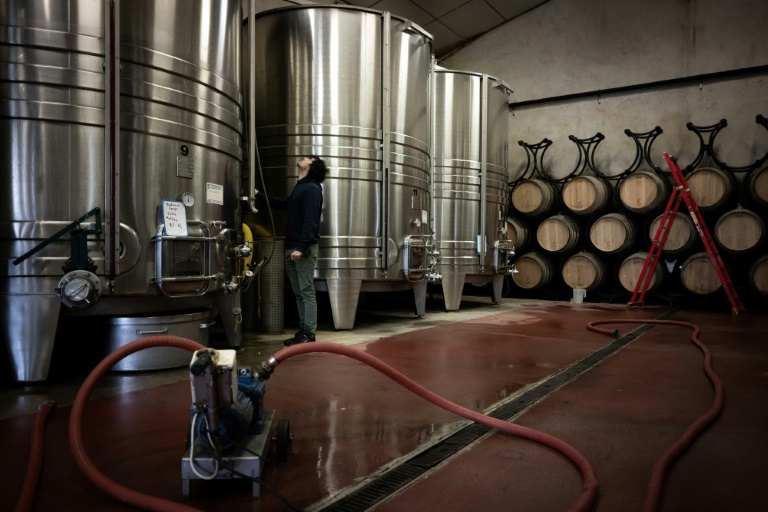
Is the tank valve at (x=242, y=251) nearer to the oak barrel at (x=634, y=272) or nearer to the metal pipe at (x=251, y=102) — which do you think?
the metal pipe at (x=251, y=102)

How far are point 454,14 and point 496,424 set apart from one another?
29.8 ft

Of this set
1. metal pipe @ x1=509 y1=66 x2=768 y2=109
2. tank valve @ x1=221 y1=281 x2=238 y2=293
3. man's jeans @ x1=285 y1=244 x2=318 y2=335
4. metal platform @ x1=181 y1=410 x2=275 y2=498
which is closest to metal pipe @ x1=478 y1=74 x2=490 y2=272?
metal pipe @ x1=509 y1=66 x2=768 y2=109

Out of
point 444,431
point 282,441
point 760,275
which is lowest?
point 444,431

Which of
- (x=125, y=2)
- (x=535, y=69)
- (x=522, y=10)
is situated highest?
(x=522, y=10)

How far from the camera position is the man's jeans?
14.5ft

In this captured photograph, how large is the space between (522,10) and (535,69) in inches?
45.9

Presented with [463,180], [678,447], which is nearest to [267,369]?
[678,447]

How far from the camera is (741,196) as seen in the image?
8023 millimetres

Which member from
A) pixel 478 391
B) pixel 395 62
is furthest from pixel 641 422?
pixel 395 62

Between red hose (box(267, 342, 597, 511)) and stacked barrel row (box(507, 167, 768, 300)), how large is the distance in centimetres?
685

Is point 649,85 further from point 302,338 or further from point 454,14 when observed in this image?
point 302,338

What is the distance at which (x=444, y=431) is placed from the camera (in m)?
2.21

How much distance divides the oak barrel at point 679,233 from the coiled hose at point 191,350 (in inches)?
271

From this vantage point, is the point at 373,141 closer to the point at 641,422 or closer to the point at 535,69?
the point at 641,422
